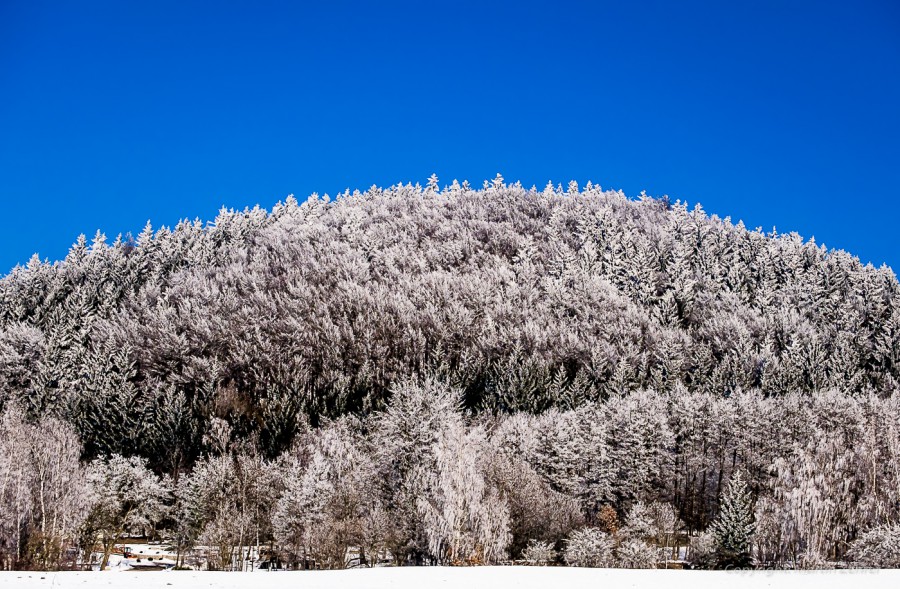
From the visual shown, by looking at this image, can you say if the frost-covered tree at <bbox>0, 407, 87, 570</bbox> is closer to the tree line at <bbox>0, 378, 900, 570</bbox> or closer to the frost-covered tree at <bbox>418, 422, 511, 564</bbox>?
the tree line at <bbox>0, 378, 900, 570</bbox>

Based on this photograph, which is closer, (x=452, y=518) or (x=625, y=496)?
(x=452, y=518)

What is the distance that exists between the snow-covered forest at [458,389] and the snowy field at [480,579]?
9724 millimetres

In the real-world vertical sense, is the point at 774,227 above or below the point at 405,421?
above

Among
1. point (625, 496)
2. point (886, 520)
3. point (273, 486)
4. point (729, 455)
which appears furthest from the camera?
point (729, 455)

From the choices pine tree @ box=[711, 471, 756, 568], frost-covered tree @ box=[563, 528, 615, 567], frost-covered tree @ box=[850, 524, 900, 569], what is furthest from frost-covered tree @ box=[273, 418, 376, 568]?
frost-covered tree @ box=[850, 524, 900, 569]

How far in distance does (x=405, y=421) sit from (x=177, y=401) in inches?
Answer: 1702

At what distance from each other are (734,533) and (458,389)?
4953 cm

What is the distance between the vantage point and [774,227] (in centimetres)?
15600

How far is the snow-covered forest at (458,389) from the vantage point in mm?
51156

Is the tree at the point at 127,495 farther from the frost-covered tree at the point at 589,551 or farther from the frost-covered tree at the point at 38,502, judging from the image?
the frost-covered tree at the point at 589,551

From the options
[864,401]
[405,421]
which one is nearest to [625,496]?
[405,421]

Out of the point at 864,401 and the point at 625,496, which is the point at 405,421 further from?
the point at 864,401

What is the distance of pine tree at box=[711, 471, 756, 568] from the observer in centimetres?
5091

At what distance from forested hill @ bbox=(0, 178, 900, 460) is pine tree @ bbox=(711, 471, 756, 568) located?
140 ft
